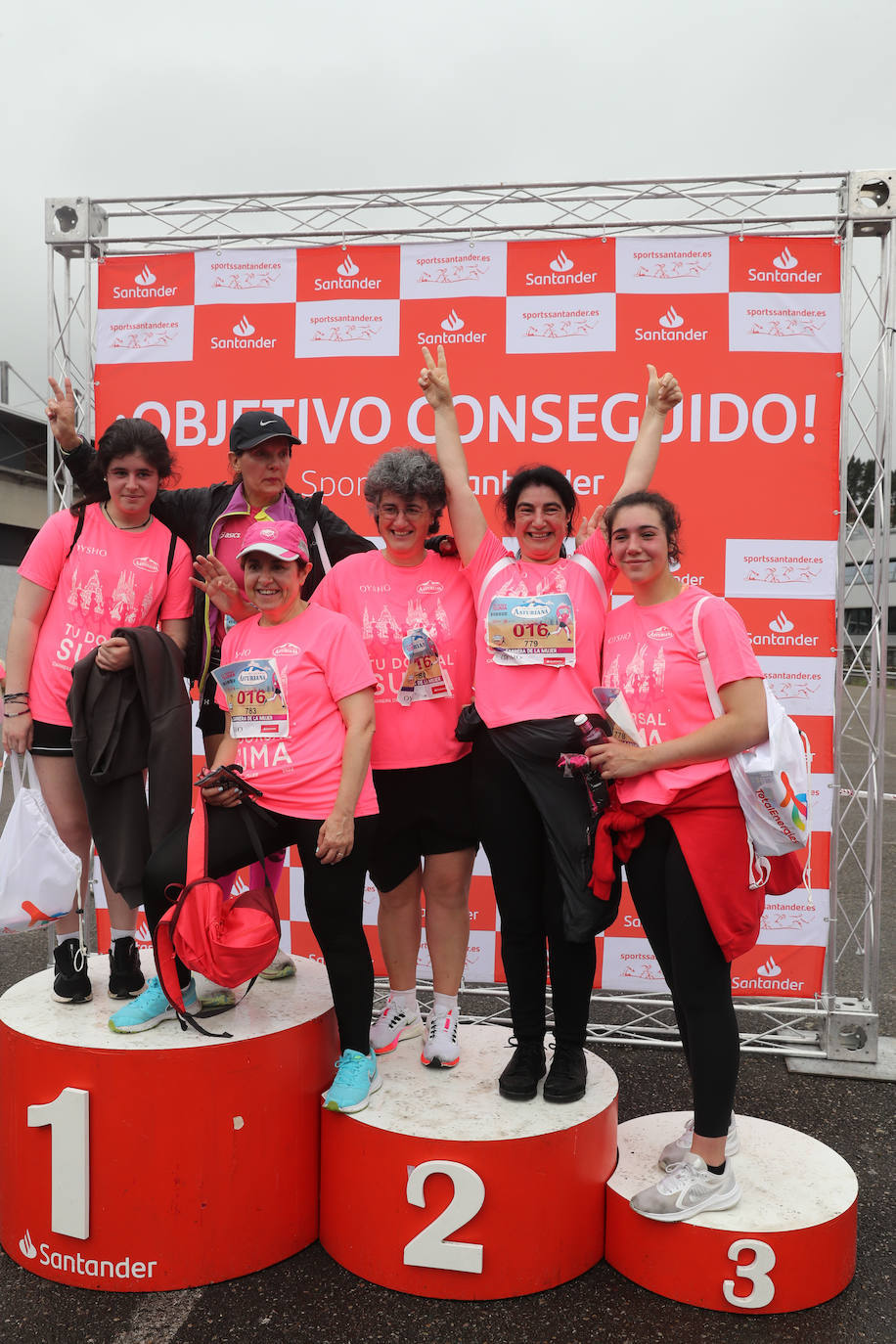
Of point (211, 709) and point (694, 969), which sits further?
point (211, 709)

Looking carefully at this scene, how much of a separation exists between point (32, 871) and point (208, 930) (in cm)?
63

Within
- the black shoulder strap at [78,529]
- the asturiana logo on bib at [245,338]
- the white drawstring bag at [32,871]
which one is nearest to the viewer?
the white drawstring bag at [32,871]

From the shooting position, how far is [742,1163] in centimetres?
235

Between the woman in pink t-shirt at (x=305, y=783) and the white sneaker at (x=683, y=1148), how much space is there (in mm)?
740

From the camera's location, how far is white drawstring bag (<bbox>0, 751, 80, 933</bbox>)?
2.44m

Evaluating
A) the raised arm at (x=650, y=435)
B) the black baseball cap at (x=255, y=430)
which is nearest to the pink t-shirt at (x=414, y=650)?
the black baseball cap at (x=255, y=430)

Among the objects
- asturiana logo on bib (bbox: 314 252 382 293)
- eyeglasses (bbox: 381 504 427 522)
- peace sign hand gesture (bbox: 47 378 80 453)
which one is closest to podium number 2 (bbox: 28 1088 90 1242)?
eyeglasses (bbox: 381 504 427 522)

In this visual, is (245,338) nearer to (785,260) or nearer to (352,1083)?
(785,260)

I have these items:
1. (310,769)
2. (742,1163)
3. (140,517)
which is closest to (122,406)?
(140,517)

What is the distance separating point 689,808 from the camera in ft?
6.81

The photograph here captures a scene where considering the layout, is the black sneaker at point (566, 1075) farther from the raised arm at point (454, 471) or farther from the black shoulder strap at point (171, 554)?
the black shoulder strap at point (171, 554)

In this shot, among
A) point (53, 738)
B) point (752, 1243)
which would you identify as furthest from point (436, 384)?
point (752, 1243)

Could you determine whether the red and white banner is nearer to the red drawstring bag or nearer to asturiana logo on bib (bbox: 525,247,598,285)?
asturiana logo on bib (bbox: 525,247,598,285)

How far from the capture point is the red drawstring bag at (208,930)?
7.00 feet
